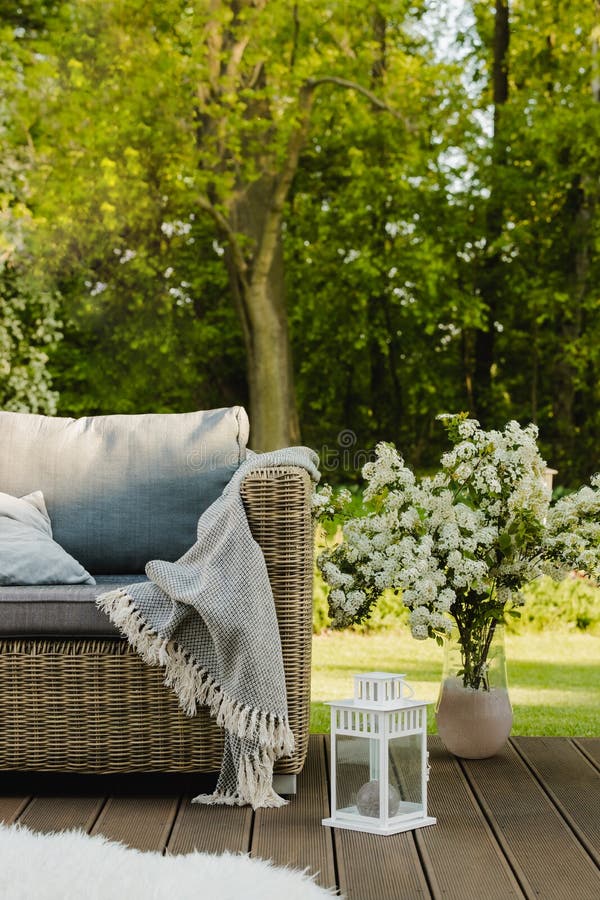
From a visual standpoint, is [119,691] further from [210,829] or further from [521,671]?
[521,671]

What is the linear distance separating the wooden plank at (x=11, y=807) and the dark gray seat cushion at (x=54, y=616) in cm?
36

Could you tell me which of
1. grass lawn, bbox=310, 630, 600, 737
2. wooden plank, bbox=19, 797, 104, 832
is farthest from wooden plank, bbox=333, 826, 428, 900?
grass lawn, bbox=310, 630, 600, 737

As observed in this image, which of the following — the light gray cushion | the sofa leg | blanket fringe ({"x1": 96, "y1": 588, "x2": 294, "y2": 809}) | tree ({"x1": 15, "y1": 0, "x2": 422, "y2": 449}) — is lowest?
the sofa leg

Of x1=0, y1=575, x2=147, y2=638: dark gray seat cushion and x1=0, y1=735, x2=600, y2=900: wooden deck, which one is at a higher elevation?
x1=0, y1=575, x2=147, y2=638: dark gray seat cushion

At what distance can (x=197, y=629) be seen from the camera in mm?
2400

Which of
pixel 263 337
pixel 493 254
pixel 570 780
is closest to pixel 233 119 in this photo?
pixel 263 337

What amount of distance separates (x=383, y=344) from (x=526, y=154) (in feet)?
7.37

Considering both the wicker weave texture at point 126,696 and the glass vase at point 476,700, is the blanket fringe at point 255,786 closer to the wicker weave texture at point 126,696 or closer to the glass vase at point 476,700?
the wicker weave texture at point 126,696

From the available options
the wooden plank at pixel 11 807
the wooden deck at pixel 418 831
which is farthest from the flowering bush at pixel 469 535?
the wooden plank at pixel 11 807

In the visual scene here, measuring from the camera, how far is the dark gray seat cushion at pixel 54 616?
2375mm

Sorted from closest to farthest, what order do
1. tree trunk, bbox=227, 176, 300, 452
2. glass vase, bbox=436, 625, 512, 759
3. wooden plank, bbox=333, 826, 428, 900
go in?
wooden plank, bbox=333, 826, 428, 900 → glass vase, bbox=436, 625, 512, 759 → tree trunk, bbox=227, 176, 300, 452

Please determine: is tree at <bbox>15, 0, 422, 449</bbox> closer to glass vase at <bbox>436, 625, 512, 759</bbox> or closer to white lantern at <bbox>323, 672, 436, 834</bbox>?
glass vase at <bbox>436, 625, 512, 759</bbox>

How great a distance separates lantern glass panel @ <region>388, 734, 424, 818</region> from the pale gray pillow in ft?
2.99

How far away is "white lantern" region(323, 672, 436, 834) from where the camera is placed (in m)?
→ 2.22
